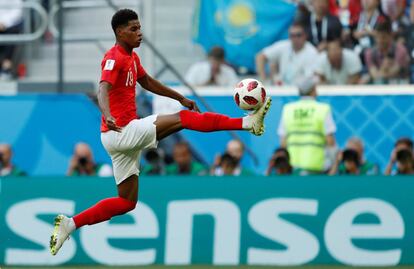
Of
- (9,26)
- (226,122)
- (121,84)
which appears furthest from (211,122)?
(9,26)

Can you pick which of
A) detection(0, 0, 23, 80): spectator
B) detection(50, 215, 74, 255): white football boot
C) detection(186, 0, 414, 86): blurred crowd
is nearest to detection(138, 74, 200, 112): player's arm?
detection(50, 215, 74, 255): white football boot

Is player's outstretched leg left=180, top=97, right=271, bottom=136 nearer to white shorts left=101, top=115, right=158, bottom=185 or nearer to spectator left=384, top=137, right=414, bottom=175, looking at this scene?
white shorts left=101, top=115, right=158, bottom=185

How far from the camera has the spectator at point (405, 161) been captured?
15.0m

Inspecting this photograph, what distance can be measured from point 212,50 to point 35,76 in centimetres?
305

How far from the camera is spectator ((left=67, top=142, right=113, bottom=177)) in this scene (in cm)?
1617

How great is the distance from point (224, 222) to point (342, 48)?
368 cm

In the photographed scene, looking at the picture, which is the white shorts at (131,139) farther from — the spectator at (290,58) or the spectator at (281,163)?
the spectator at (290,58)

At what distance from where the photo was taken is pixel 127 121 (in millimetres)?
11320

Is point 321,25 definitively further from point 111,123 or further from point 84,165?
point 111,123

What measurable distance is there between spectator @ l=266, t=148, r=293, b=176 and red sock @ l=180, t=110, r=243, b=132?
4.13 m

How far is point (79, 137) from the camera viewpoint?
56.4 ft

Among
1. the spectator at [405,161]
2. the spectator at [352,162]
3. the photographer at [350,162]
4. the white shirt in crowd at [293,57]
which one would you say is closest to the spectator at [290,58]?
the white shirt in crowd at [293,57]

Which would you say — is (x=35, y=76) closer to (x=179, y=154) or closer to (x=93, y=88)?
(x=93, y=88)

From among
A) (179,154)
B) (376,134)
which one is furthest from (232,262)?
(376,134)
